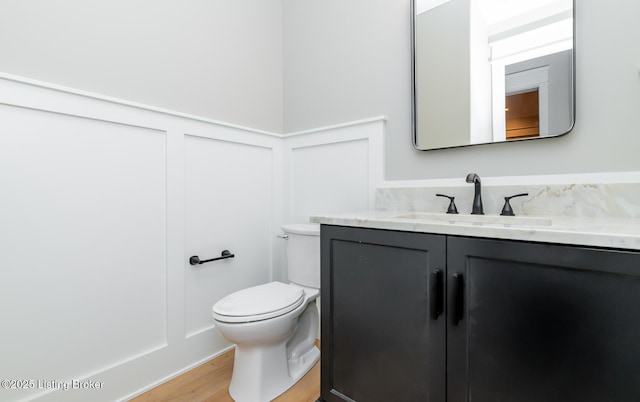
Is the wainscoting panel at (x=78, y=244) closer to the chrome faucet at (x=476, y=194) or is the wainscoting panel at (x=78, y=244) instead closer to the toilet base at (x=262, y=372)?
the toilet base at (x=262, y=372)

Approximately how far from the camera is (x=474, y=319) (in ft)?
2.96

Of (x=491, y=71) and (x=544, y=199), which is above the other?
(x=491, y=71)

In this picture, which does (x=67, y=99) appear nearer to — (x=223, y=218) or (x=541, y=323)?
(x=223, y=218)

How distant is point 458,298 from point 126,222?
57.6 inches

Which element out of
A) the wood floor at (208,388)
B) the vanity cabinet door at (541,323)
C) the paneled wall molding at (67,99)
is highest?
the paneled wall molding at (67,99)

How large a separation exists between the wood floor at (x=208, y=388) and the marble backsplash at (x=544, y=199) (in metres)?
1.03

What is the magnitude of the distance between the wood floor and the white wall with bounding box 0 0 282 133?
1434 mm

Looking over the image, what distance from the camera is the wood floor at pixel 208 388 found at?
1.41m

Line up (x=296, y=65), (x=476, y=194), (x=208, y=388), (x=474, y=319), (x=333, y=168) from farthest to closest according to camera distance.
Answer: (x=296, y=65) < (x=333, y=168) < (x=208, y=388) < (x=476, y=194) < (x=474, y=319)

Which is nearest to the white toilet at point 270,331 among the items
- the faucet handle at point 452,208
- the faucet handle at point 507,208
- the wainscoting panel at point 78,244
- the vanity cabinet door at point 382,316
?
the vanity cabinet door at point 382,316

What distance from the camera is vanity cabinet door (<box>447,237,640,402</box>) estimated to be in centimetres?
71

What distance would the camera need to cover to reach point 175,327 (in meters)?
1.59

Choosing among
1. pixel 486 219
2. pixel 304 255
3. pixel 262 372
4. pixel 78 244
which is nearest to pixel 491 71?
pixel 486 219

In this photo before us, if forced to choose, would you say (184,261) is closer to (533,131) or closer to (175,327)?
(175,327)
